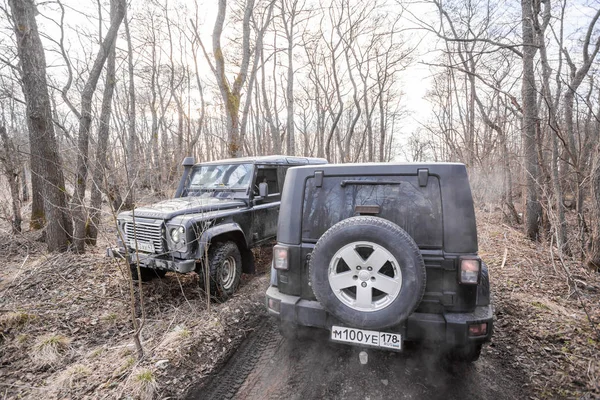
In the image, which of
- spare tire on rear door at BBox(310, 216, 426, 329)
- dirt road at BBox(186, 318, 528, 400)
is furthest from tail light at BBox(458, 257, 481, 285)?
dirt road at BBox(186, 318, 528, 400)

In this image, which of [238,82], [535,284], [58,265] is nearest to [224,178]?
[58,265]

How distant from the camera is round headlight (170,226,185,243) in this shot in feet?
11.2

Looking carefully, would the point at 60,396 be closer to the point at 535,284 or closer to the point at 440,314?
the point at 440,314

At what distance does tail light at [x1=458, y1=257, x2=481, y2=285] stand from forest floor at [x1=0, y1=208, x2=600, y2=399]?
876 mm

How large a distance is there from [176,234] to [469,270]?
120 inches

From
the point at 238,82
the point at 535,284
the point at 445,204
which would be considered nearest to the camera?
the point at 445,204

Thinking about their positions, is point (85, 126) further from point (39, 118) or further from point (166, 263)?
point (166, 263)

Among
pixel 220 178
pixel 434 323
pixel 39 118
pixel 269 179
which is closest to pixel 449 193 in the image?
pixel 434 323

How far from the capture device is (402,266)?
195cm

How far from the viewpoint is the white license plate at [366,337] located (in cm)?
205

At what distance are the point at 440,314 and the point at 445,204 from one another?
0.80m

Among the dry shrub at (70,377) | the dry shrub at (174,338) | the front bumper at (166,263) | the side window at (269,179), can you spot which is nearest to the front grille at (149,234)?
the front bumper at (166,263)

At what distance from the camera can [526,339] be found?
2766 millimetres

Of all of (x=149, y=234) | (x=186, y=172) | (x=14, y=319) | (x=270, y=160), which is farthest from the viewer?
(x=186, y=172)
